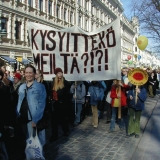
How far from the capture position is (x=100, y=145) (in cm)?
594

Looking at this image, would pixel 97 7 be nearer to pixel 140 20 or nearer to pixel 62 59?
pixel 140 20

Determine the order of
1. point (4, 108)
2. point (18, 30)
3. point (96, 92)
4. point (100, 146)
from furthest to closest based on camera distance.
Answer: point (18, 30) < point (96, 92) < point (100, 146) < point (4, 108)

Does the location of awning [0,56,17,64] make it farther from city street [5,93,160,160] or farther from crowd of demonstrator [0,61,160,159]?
city street [5,93,160,160]

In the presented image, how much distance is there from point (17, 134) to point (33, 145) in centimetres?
219

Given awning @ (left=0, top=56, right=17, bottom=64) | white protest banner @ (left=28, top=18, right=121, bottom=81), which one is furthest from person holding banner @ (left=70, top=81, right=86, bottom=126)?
awning @ (left=0, top=56, right=17, bottom=64)

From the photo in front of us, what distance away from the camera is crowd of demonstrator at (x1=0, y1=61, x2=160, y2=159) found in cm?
409

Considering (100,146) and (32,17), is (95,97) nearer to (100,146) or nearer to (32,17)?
(100,146)

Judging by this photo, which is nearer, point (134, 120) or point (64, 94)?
point (64, 94)

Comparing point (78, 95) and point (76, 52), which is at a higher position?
point (76, 52)

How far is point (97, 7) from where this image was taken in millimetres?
53031

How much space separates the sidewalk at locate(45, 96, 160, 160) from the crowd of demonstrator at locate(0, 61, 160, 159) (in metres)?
0.29

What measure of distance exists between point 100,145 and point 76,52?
9.23ft

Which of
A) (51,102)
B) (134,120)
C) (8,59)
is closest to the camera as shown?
(134,120)

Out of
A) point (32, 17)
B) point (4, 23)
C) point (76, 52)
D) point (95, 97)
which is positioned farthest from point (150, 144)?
point (32, 17)
